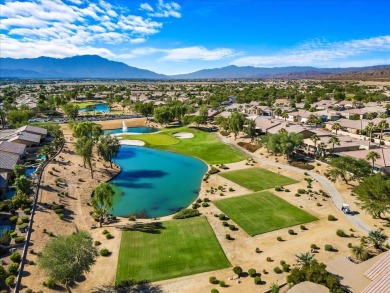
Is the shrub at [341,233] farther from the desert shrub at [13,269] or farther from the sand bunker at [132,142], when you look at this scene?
the sand bunker at [132,142]

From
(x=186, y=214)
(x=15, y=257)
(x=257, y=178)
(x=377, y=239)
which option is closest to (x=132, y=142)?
(x=257, y=178)

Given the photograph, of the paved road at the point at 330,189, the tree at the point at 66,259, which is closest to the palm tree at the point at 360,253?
the paved road at the point at 330,189

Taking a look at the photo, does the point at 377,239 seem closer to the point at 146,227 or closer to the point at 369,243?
the point at 369,243

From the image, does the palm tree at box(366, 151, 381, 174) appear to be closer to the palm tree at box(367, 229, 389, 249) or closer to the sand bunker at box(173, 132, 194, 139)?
the palm tree at box(367, 229, 389, 249)

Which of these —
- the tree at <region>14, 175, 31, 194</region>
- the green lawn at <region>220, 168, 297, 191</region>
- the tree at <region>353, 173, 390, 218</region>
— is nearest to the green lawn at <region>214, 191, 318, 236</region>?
the green lawn at <region>220, 168, 297, 191</region>

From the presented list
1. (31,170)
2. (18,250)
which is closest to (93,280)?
(18,250)

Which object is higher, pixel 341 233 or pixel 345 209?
pixel 345 209

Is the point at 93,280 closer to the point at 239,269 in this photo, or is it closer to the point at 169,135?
the point at 239,269
